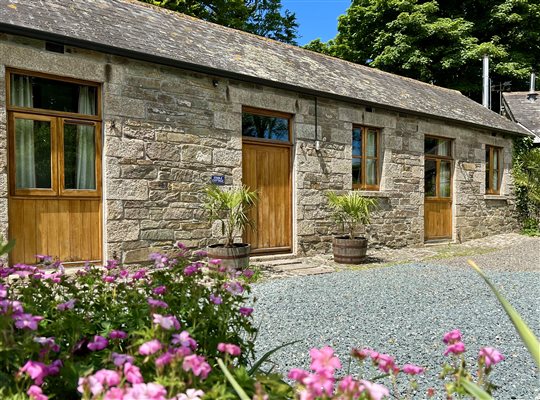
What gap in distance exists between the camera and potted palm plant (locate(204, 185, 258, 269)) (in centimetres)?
606

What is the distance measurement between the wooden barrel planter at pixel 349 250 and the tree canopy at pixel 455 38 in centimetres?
1602

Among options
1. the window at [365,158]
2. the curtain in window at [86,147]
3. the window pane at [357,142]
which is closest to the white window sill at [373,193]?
the window at [365,158]

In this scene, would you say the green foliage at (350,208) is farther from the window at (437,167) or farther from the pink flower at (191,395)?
the pink flower at (191,395)

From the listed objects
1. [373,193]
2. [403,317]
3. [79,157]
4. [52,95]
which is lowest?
[403,317]

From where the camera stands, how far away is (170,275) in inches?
80.8

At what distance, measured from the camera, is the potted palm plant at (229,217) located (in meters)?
6.06

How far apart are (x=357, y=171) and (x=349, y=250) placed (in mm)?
2246

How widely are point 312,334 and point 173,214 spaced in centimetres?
370

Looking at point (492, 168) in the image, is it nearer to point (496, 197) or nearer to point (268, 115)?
point (496, 197)

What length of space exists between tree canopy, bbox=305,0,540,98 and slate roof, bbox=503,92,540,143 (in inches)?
129

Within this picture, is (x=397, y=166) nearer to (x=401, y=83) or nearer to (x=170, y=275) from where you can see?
(x=401, y=83)

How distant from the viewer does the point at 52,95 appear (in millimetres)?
5715

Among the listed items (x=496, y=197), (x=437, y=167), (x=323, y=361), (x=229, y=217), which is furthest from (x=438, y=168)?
(x=323, y=361)

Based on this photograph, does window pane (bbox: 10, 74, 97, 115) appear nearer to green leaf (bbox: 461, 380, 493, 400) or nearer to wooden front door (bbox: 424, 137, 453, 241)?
green leaf (bbox: 461, 380, 493, 400)
